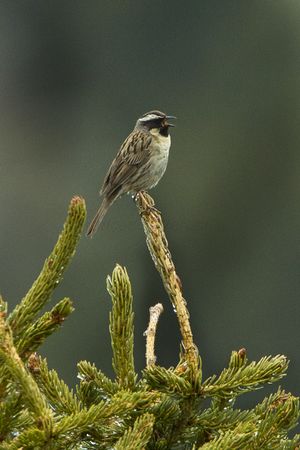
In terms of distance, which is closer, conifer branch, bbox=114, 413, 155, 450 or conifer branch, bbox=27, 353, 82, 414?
conifer branch, bbox=114, 413, 155, 450

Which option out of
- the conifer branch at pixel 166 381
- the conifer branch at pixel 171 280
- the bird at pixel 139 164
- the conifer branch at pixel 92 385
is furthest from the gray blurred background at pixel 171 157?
the conifer branch at pixel 166 381

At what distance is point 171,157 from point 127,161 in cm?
3296

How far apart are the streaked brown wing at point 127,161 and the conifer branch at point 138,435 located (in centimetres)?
477

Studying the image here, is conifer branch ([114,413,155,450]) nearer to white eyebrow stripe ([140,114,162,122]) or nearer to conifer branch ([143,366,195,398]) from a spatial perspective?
conifer branch ([143,366,195,398])

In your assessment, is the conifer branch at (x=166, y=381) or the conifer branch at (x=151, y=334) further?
the conifer branch at (x=151, y=334)

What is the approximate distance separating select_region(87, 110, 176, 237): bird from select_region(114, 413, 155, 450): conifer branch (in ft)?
14.9

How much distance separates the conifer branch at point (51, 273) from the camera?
6.66 ft

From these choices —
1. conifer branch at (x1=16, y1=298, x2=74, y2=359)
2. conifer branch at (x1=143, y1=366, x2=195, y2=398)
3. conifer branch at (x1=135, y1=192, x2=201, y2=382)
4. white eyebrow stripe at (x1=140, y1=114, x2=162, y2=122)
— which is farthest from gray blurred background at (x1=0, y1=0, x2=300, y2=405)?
conifer branch at (x1=16, y1=298, x2=74, y2=359)

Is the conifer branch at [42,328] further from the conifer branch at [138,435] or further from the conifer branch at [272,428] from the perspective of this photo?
the conifer branch at [272,428]

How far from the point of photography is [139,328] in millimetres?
30188

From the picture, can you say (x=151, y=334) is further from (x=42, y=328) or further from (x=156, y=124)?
(x=156, y=124)

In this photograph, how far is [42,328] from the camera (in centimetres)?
202

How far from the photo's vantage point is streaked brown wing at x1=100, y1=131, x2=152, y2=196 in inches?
267

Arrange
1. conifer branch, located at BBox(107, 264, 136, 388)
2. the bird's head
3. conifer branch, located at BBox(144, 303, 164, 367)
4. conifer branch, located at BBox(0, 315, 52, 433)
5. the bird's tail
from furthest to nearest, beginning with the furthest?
1. the bird's head
2. the bird's tail
3. conifer branch, located at BBox(144, 303, 164, 367)
4. conifer branch, located at BBox(107, 264, 136, 388)
5. conifer branch, located at BBox(0, 315, 52, 433)
